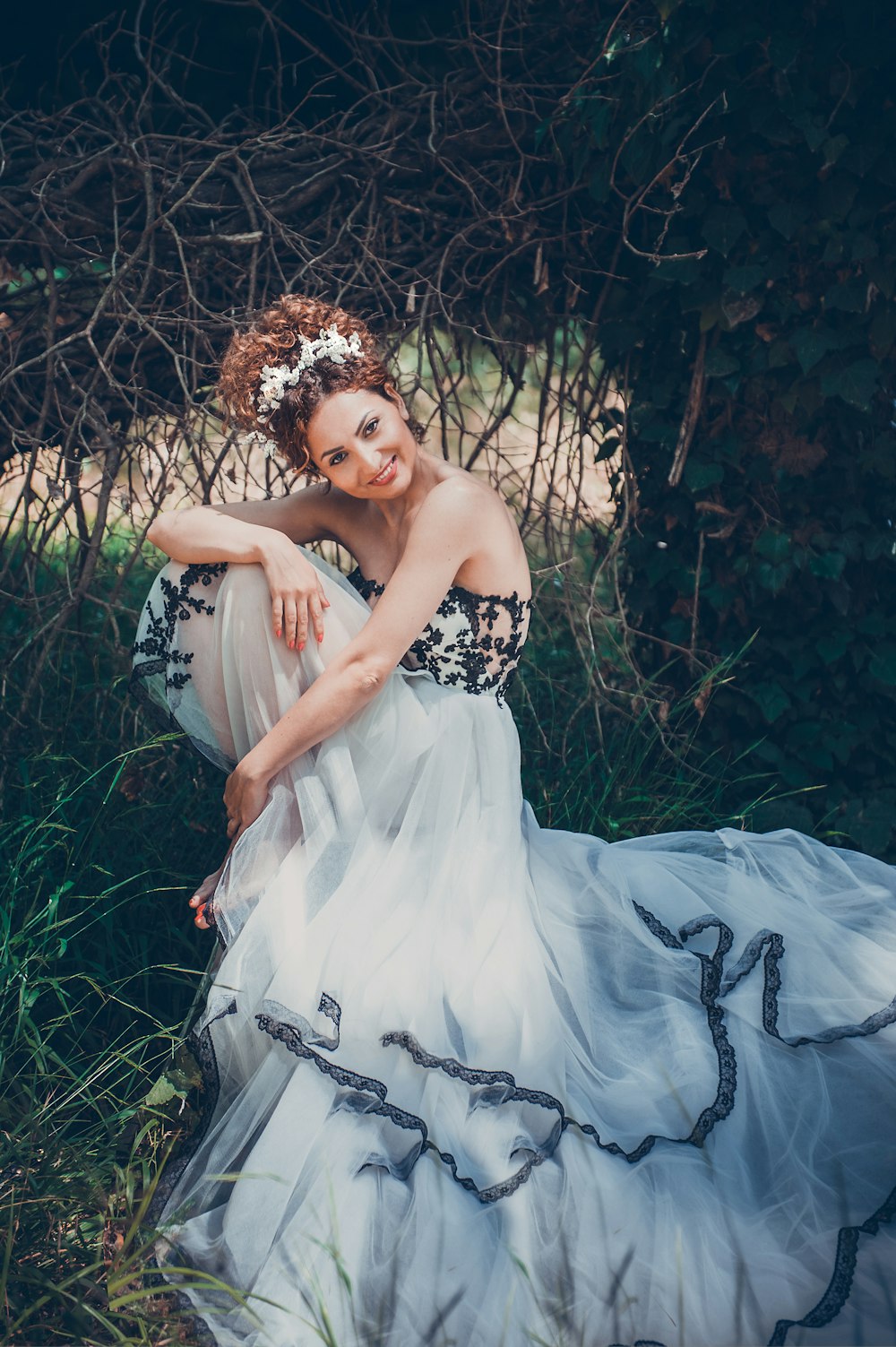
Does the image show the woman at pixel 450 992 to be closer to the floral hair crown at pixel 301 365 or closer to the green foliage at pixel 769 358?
the floral hair crown at pixel 301 365

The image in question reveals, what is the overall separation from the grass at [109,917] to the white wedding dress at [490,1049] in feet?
0.45

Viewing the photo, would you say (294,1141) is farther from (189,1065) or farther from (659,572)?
(659,572)

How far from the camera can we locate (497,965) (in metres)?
2.11

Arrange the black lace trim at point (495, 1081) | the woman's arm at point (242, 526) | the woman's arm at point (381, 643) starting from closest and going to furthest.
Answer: the black lace trim at point (495, 1081) → the woman's arm at point (381, 643) → the woman's arm at point (242, 526)

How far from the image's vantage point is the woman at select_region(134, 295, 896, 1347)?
167 cm

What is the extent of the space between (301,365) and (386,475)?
1.05ft

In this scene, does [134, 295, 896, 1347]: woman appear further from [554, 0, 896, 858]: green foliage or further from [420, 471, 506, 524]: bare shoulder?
[554, 0, 896, 858]: green foliage

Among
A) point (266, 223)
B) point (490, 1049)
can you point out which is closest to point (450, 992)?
point (490, 1049)

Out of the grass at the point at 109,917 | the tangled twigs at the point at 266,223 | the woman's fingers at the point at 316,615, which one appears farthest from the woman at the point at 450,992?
the tangled twigs at the point at 266,223

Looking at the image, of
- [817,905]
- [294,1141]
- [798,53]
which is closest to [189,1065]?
[294,1141]

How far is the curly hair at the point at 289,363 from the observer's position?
2.44 meters

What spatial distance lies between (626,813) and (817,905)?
2.88 feet

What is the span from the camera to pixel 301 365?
2.47 meters

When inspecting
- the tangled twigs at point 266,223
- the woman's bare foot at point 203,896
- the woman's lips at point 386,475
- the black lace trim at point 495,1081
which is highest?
the tangled twigs at point 266,223
